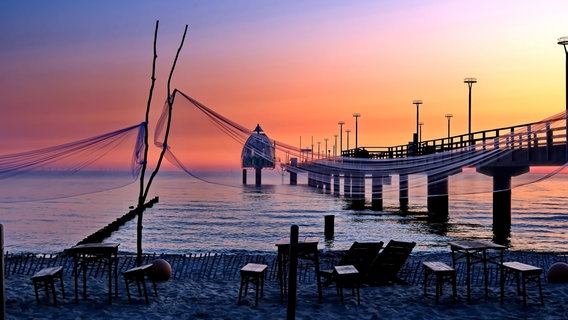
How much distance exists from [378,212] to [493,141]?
1665 inches

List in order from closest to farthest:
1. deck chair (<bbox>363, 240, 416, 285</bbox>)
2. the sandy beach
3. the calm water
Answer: the sandy beach
deck chair (<bbox>363, 240, 416, 285</bbox>)
the calm water

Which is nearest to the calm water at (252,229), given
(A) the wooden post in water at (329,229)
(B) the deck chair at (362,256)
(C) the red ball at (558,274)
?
(A) the wooden post in water at (329,229)

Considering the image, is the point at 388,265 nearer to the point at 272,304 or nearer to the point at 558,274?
the point at 272,304

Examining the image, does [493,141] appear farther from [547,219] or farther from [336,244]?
[547,219]

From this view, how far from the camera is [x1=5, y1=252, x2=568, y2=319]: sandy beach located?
31.4 feet

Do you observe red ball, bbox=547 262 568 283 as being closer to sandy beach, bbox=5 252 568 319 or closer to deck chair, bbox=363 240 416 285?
sandy beach, bbox=5 252 568 319

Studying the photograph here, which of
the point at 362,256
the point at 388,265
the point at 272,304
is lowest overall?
the point at 272,304

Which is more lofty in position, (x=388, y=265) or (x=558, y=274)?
(x=388, y=265)

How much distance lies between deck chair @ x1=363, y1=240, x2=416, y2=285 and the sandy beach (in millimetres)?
230

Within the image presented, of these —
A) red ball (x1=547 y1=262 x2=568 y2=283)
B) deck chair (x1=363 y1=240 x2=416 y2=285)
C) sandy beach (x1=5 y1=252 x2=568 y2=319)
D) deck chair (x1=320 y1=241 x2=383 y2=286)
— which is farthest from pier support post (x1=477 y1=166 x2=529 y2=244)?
deck chair (x1=320 y1=241 x2=383 y2=286)

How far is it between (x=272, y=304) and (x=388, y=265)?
10.3ft

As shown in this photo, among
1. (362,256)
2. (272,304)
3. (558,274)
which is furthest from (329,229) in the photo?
(272,304)

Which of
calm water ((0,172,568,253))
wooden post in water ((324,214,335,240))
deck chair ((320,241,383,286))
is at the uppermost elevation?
deck chair ((320,241,383,286))

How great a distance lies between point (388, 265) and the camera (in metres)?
12.4
